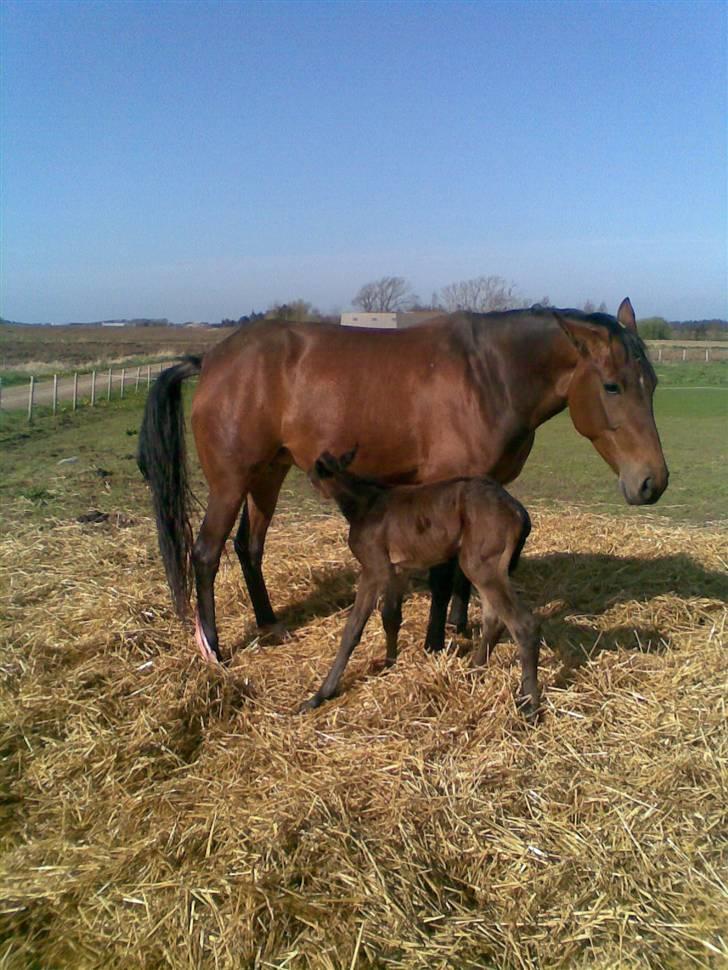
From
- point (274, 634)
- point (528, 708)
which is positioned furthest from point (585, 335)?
point (274, 634)

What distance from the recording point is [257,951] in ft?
7.05

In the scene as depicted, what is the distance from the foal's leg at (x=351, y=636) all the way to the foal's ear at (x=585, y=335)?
1840mm

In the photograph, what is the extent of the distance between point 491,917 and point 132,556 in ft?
14.0

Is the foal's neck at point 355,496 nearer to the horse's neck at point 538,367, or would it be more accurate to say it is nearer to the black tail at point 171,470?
the horse's neck at point 538,367

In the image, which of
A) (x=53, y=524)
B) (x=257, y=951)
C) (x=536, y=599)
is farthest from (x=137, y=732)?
(x=53, y=524)

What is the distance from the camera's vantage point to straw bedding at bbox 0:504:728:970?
224 centimetres

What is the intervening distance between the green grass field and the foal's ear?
4.50m

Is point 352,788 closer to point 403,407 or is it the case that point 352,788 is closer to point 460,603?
point 460,603

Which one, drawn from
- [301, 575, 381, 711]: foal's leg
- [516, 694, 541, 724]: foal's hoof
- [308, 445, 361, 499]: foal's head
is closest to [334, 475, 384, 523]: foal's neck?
[308, 445, 361, 499]: foal's head

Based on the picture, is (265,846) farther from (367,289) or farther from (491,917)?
(367,289)

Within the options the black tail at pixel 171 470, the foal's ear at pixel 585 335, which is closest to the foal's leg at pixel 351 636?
the black tail at pixel 171 470

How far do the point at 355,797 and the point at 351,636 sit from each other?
99 cm

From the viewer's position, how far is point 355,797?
9.34 feet

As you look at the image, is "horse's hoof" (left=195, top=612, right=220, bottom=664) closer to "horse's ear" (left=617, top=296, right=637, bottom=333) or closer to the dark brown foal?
the dark brown foal
